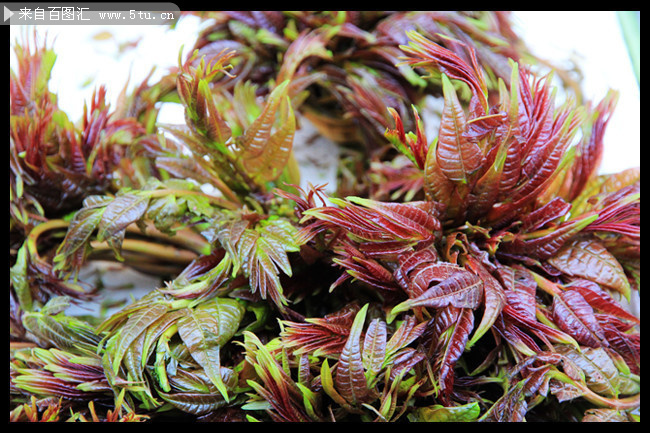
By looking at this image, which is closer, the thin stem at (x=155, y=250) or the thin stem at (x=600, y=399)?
the thin stem at (x=600, y=399)

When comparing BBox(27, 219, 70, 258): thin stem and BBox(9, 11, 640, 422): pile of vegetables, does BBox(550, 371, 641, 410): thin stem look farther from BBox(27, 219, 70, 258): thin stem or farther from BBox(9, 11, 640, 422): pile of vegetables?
BBox(27, 219, 70, 258): thin stem

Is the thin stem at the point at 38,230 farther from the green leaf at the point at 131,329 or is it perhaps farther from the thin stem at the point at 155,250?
the green leaf at the point at 131,329

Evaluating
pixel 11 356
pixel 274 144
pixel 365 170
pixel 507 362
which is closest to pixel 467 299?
Answer: pixel 507 362

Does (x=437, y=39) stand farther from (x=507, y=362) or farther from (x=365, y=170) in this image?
(x=507, y=362)

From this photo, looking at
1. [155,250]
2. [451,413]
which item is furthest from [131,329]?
[451,413]

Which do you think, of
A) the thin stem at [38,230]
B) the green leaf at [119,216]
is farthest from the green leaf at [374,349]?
the thin stem at [38,230]

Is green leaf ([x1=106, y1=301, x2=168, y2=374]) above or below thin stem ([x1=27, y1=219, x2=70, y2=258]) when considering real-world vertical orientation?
below
